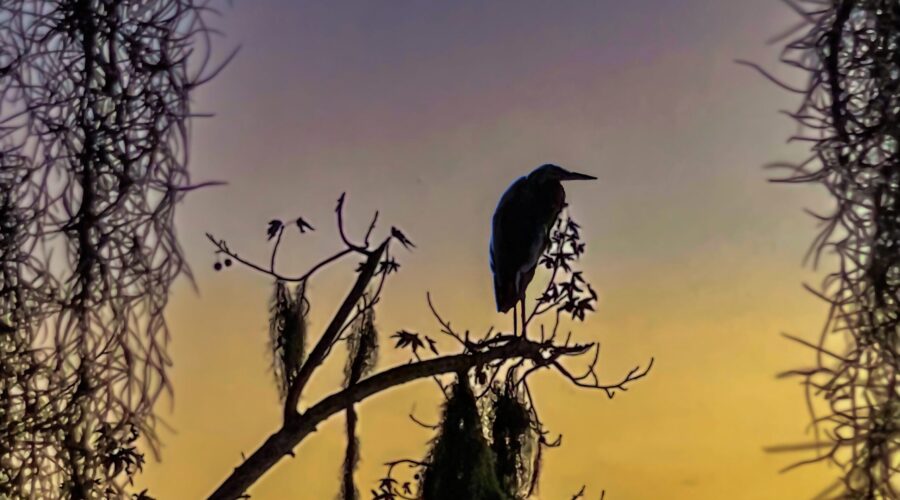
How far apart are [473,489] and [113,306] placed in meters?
0.39

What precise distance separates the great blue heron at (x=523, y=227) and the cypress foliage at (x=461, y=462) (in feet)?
0.49

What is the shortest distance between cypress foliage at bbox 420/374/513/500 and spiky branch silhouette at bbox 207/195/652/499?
2 centimetres

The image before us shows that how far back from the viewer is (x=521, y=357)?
1.01m

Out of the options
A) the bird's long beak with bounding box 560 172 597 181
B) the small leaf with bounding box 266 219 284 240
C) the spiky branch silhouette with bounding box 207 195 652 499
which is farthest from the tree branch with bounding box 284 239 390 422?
Answer: the bird's long beak with bounding box 560 172 597 181

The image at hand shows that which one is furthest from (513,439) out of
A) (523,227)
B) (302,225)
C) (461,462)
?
(302,225)

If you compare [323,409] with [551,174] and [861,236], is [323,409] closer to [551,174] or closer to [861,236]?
[551,174]

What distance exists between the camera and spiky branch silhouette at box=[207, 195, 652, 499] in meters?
0.97

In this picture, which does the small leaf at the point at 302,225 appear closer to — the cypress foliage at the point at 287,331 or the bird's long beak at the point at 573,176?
the cypress foliage at the point at 287,331

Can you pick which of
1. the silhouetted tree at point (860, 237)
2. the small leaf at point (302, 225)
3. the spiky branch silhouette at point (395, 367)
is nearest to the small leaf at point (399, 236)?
the spiky branch silhouette at point (395, 367)

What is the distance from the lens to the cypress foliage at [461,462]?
87cm

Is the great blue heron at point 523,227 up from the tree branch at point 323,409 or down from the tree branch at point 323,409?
up

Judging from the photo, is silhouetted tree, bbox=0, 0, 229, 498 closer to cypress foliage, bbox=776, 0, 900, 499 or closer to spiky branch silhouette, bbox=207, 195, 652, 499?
spiky branch silhouette, bbox=207, 195, 652, 499

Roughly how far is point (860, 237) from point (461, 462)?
0.41 metres

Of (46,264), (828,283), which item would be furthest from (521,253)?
(46,264)
